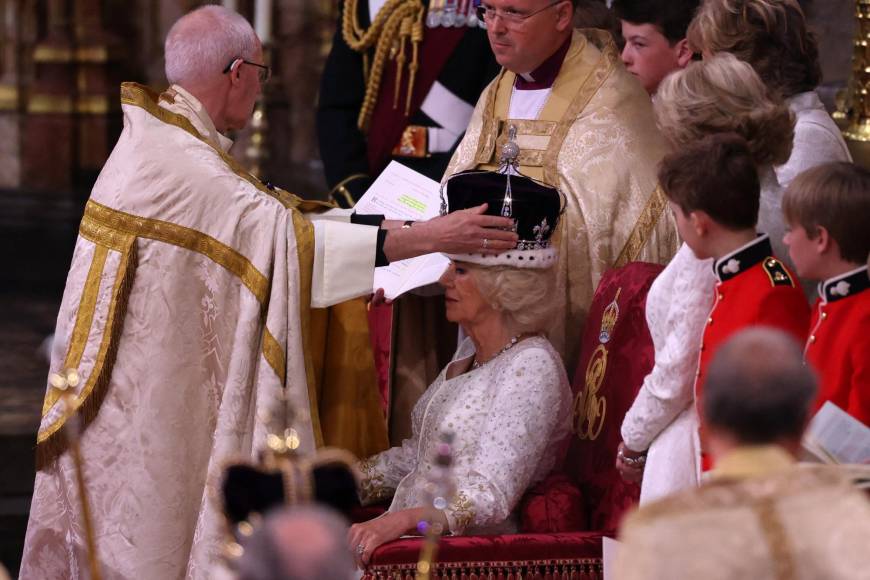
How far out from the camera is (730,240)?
3271mm

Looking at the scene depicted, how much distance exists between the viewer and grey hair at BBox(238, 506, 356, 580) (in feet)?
5.69

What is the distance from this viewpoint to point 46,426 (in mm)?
4234

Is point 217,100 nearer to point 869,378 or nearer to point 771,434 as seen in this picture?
point 869,378

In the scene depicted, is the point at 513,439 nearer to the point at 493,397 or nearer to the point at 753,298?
the point at 493,397

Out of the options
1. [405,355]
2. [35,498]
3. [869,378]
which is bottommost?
[35,498]

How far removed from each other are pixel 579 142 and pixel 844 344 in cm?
145

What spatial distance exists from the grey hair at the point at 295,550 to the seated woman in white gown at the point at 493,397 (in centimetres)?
185

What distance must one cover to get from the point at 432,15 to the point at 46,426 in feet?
6.73

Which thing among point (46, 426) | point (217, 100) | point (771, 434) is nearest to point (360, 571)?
point (46, 426)

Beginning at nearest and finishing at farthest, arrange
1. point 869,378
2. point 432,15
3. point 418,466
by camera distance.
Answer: point 869,378 < point 418,466 < point 432,15

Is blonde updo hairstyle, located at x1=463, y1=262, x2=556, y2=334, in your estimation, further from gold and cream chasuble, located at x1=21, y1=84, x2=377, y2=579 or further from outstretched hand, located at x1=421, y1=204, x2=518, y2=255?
gold and cream chasuble, located at x1=21, y1=84, x2=377, y2=579

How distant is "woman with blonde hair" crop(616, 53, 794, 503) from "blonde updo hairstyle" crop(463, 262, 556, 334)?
47cm

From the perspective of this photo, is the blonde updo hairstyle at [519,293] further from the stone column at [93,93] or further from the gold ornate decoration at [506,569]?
the stone column at [93,93]

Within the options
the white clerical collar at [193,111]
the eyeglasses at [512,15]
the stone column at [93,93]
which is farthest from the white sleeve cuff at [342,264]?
the stone column at [93,93]
